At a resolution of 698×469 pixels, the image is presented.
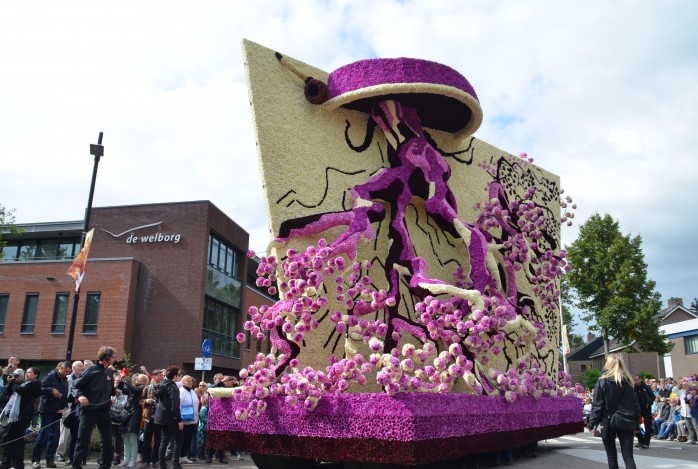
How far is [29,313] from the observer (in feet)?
85.1

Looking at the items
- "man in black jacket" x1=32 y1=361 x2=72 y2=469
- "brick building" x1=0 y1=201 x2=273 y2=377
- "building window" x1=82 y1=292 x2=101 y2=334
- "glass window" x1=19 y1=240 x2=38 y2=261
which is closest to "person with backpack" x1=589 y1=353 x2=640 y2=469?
"man in black jacket" x1=32 y1=361 x2=72 y2=469

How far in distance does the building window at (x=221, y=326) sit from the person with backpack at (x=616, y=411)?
21189mm

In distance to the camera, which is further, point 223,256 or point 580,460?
point 223,256

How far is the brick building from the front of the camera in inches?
958

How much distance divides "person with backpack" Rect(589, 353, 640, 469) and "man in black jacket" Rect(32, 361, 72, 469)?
7997 millimetres

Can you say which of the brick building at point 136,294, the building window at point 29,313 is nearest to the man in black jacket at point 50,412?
the brick building at point 136,294

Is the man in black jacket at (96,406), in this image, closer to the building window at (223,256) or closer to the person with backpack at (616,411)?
the person with backpack at (616,411)

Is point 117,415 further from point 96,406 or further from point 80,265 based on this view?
point 80,265

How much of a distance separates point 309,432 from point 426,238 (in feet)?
13.1

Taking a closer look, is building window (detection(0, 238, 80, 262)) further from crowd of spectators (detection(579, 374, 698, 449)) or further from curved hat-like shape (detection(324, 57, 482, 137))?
crowd of spectators (detection(579, 374, 698, 449))

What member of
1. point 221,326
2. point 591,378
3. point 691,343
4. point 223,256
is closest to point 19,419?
point 221,326

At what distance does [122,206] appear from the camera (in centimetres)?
2688

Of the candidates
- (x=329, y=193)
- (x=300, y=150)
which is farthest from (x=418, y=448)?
(x=300, y=150)

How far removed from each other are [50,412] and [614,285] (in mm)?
25290
